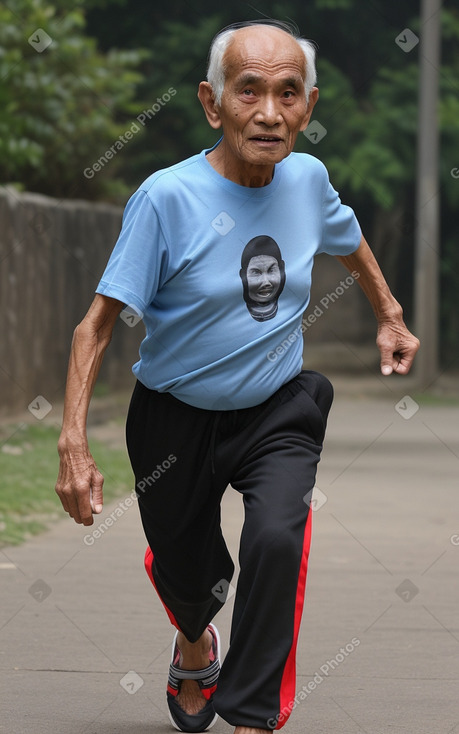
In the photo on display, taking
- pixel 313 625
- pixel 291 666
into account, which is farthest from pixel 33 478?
pixel 291 666

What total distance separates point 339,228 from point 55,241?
30.0 ft

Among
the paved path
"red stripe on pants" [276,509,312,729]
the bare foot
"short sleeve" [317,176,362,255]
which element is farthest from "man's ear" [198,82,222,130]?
the paved path

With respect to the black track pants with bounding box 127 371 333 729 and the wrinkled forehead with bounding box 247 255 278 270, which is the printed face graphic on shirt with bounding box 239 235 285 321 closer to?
the wrinkled forehead with bounding box 247 255 278 270

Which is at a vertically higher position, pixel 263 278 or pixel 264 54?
pixel 264 54

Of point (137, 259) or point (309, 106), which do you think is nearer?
point (137, 259)

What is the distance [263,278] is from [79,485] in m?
0.69

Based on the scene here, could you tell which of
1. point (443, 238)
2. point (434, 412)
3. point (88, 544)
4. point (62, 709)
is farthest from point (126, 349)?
point (62, 709)

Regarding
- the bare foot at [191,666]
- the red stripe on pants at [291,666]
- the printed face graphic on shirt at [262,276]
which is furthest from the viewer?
the bare foot at [191,666]

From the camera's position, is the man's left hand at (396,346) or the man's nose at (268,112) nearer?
the man's nose at (268,112)

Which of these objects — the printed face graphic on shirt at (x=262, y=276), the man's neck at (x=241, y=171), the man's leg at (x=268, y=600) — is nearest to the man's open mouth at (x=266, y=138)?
the man's neck at (x=241, y=171)

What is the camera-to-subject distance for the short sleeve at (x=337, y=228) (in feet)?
12.5

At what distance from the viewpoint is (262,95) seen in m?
3.41

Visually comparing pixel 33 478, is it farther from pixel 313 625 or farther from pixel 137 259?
A: pixel 137 259

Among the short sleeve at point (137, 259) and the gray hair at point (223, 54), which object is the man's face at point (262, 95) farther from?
the short sleeve at point (137, 259)
